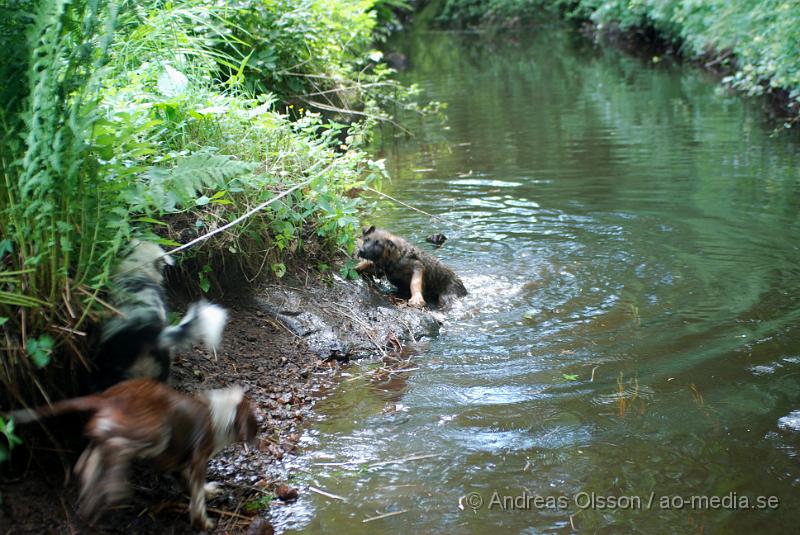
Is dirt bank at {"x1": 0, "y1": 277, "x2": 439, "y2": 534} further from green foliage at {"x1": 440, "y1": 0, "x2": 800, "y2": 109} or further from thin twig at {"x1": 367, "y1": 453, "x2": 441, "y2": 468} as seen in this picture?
green foliage at {"x1": 440, "y1": 0, "x2": 800, "y2": 109}

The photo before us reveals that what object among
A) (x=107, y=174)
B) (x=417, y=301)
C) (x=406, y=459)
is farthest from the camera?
(x=417, y=301)

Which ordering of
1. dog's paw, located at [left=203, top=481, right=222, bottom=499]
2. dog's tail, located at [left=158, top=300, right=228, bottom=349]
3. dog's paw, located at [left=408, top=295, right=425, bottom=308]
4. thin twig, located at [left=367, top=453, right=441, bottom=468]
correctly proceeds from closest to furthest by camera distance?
dog's tail, located at [left=158, top=300, right=228, bottom=349]
dog's paw, located at [left=203, top=481, right=222, bottom=499]
thin twig, located at [left=367, top=453, right=441, bottom=468]
dog's paw, located at [left=408, top=295, right=425, bottom=308]

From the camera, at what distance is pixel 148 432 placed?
3176mm

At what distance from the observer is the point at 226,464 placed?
416cm

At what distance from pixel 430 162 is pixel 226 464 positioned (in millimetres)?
9019

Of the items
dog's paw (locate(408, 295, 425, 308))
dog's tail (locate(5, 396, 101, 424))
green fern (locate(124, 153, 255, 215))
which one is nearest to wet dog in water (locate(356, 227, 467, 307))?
dog's paw (locate(408, 295, 425, 308))

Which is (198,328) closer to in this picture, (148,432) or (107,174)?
(148,432)

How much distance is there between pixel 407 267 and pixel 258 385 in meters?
2.37

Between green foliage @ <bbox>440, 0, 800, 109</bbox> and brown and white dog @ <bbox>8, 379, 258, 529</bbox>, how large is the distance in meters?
12.0

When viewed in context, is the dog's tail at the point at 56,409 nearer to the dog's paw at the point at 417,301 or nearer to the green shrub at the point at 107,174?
the green shrub at the point at 107,174

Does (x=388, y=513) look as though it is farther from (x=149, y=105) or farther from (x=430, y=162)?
(x=430, y=162)

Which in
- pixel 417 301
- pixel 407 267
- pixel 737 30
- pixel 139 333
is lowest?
pixel 417 301

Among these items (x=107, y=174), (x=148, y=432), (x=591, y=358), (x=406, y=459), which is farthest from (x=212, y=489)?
(x=591, y=358)

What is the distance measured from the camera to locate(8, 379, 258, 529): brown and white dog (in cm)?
311
